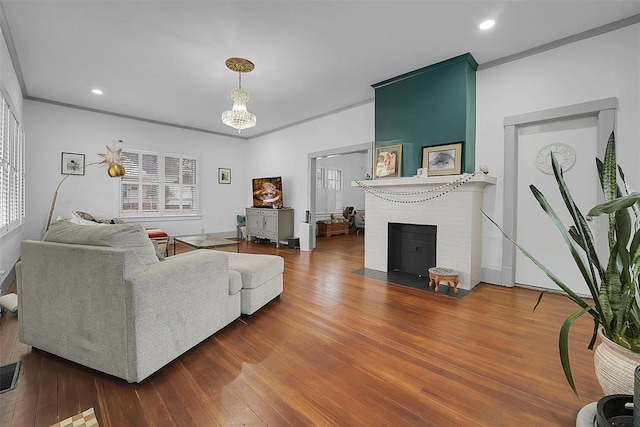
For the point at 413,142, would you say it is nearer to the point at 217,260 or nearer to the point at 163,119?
the point at 217,260

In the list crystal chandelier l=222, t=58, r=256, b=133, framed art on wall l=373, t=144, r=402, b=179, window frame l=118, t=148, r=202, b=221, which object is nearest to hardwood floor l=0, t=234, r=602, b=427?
framed art on wall l=373, t=144, r=402, b=179

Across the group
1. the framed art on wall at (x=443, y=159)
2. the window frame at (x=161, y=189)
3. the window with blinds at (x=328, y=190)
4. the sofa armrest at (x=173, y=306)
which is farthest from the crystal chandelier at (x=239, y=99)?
the window with blinds at (x=328, y=190)

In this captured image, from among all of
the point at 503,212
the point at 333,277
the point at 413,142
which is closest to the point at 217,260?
the point at 333,277

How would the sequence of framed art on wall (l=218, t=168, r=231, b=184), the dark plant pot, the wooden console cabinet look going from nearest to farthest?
1. the dark plant pot
2. the wooden console cabinet
3. framed art on wall (l=218, t=168, r=231, b=184)

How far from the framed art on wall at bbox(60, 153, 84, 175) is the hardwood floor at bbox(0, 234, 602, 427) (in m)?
3.92

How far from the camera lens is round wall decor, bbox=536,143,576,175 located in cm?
331

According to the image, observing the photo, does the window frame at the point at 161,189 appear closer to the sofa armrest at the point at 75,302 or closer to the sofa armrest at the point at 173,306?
the sofa armrest at the point at 75,302

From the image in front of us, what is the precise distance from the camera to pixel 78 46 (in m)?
3.37

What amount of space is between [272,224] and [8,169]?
14.5 feet

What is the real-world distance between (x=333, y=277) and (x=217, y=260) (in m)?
2.18

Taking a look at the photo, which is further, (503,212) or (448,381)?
(503,212)

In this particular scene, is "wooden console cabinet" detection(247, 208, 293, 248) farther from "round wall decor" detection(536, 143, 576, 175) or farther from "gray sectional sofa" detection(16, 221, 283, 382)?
"round wall decor" detection(536, 143, 576, 175)

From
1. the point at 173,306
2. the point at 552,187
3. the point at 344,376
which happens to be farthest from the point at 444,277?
the point at 173,306

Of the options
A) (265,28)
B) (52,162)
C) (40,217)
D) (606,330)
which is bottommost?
(606,330)
